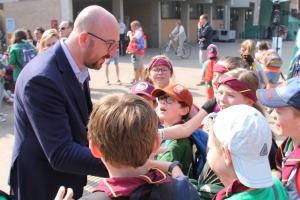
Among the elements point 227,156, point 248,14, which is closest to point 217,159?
point 227,156

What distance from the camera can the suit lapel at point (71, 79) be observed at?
1.98m

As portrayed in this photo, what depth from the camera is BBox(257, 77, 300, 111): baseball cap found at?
2010 mm

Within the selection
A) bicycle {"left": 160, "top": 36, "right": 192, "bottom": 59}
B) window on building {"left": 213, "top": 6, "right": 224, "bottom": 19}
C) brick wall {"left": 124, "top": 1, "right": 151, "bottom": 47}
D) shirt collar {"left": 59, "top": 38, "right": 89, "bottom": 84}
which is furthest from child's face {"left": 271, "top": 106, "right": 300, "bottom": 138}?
window on building {"left": 213, "top": 6, "right": 224, "bottom": 19}

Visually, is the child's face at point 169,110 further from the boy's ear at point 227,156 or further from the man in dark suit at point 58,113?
the boy's ear at point 227,156

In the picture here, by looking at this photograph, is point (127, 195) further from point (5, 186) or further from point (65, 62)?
point (5, 186)

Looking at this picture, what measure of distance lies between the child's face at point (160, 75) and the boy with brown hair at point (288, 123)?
1729mm

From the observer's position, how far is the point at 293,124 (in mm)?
2039

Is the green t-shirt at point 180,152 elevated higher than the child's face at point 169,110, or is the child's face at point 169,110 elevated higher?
the child's face at point 169,110

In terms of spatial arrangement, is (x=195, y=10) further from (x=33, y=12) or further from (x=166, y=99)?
(x=166, y=99)

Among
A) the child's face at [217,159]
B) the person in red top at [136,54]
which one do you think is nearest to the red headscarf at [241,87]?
the child's face at [217,159]

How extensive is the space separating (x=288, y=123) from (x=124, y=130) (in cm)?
123

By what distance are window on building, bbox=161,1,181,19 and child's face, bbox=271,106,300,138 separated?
77.7ft

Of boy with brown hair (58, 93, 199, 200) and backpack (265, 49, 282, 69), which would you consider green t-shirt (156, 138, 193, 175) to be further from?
backpack (265, 49, 282, 69)

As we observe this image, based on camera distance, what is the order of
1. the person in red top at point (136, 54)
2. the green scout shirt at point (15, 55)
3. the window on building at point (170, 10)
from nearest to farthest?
1. the green scout shirt at point (15, 55)
2. the person in red top at point (136, 54)
3. the window on building at point (170, 10)
